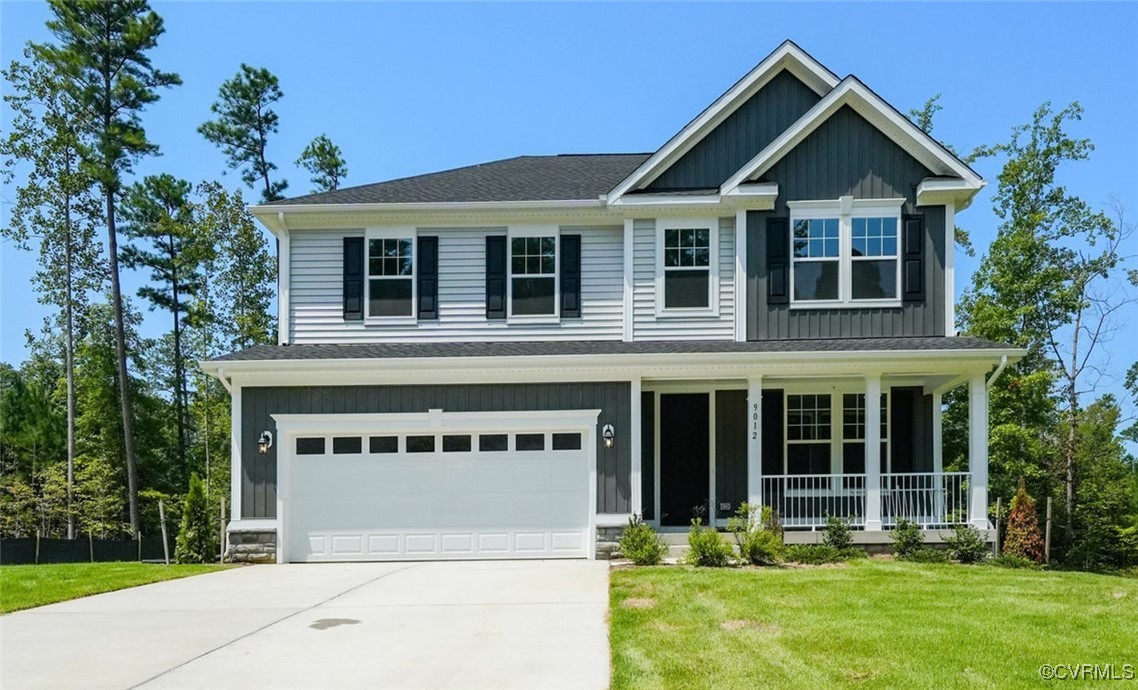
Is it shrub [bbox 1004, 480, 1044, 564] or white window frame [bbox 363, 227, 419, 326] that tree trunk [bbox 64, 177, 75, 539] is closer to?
white window frame [bbox 363, 227, 419, 326]

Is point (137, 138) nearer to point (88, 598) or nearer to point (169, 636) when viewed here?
point (88, 598)

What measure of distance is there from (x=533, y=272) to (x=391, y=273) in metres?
2.48

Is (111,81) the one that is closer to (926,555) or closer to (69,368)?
(69,368)

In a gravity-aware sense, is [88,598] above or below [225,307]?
below

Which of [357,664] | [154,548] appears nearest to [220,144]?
[154,548]

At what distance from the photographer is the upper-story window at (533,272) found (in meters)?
16.5

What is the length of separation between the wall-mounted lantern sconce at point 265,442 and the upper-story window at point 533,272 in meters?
4.46

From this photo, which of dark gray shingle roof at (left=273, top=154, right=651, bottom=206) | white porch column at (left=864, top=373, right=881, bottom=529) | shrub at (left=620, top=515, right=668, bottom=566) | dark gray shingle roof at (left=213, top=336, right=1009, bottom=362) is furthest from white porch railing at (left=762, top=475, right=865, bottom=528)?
dark gray shingle roof at (left=273, top=154, right=651, bottom=206)

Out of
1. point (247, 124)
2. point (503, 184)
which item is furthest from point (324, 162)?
point (503, 184)

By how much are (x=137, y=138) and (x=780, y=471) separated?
22.2 metres

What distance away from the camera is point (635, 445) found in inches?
587

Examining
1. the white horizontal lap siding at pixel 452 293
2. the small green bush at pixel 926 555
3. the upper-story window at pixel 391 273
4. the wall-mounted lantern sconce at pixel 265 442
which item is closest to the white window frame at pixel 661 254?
the white horizontal lap siding at pixel 452 293

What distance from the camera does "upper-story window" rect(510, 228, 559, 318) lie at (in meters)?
16.5

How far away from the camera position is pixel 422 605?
33.6ft
